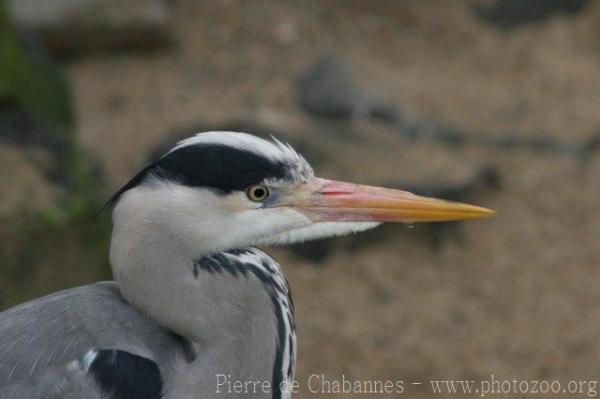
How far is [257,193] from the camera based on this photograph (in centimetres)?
211

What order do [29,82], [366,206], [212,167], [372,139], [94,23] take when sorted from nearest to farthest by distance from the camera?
[212,167] < [366,206] < [29,82] < [372,139] < [94,23]

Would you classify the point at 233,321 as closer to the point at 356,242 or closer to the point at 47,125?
the point at 47,125

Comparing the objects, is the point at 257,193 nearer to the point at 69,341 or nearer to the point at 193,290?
the point at 193,290

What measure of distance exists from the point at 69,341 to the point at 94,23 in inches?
159

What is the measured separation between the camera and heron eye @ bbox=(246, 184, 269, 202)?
2090mm

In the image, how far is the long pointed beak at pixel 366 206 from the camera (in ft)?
7.12

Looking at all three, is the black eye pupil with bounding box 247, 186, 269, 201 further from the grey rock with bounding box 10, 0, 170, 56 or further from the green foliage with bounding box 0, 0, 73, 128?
the grey rock with bounding box 10, 0, 170, 56

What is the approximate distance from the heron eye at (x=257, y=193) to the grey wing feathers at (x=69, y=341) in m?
0.36

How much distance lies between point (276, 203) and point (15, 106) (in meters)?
2.06

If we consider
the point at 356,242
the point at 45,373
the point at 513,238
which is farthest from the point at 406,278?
the point at 45,373

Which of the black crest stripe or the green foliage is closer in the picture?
the black crest stripe

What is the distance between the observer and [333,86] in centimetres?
551

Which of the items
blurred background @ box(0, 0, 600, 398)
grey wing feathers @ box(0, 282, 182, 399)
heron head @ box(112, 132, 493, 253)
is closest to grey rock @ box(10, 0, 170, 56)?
blurred background @ box(0, 0, 600, 398)

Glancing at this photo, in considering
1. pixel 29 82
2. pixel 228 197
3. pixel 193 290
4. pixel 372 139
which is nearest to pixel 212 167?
pixel 228 197
